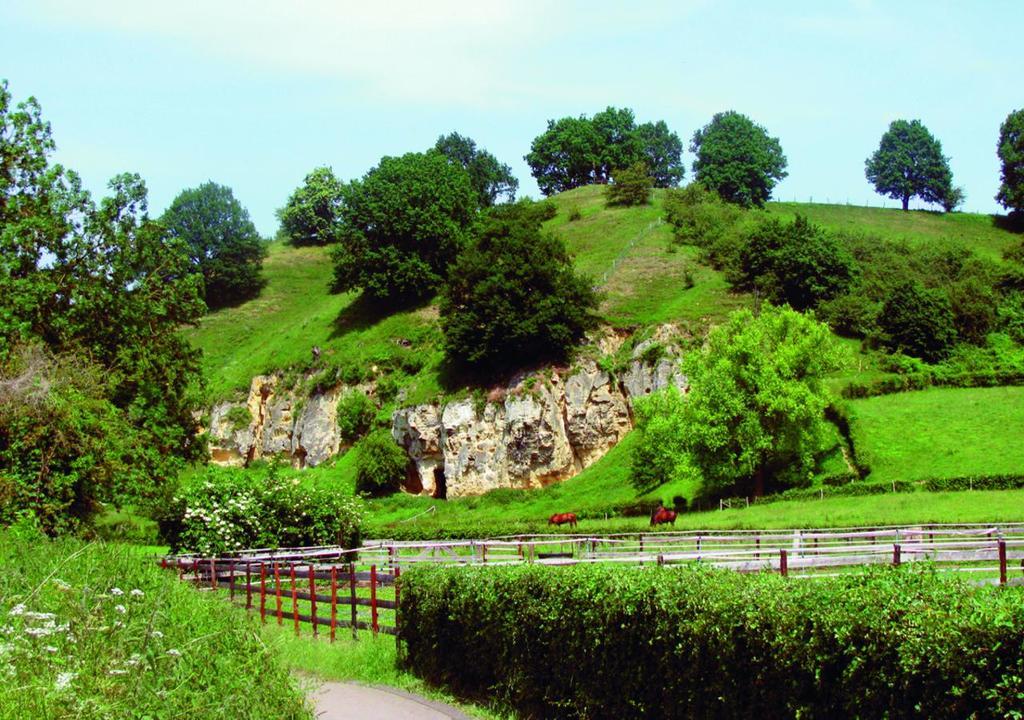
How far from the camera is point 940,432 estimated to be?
57188 mm

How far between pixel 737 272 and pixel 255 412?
42.0m

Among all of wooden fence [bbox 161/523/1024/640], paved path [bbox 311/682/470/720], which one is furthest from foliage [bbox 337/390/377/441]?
paved path [bbox 311/682/470/720]

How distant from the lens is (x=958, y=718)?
870 cm

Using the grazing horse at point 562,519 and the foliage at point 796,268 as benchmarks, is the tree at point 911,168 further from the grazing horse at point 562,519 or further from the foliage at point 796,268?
the grazing horse at point 562,519

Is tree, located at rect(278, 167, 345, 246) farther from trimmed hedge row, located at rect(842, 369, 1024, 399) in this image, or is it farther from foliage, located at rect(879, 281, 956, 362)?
trimmed hedge row, located at rect(842, 369, 1024, 399)

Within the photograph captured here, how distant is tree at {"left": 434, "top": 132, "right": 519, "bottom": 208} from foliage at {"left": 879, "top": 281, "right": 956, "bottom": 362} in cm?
7112

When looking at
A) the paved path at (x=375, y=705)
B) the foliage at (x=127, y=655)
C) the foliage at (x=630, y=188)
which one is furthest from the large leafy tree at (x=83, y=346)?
the foliage at (x=630, y=188)

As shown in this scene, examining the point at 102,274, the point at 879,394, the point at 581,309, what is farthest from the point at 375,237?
the point at 102,274

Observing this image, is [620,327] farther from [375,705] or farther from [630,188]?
[375,705]

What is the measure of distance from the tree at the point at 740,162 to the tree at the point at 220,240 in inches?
2003

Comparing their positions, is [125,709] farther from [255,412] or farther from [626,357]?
[255,412]

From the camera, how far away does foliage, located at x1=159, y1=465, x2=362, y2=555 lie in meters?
35.8

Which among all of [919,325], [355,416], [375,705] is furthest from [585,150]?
[375,705]

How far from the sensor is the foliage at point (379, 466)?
75.5 m
